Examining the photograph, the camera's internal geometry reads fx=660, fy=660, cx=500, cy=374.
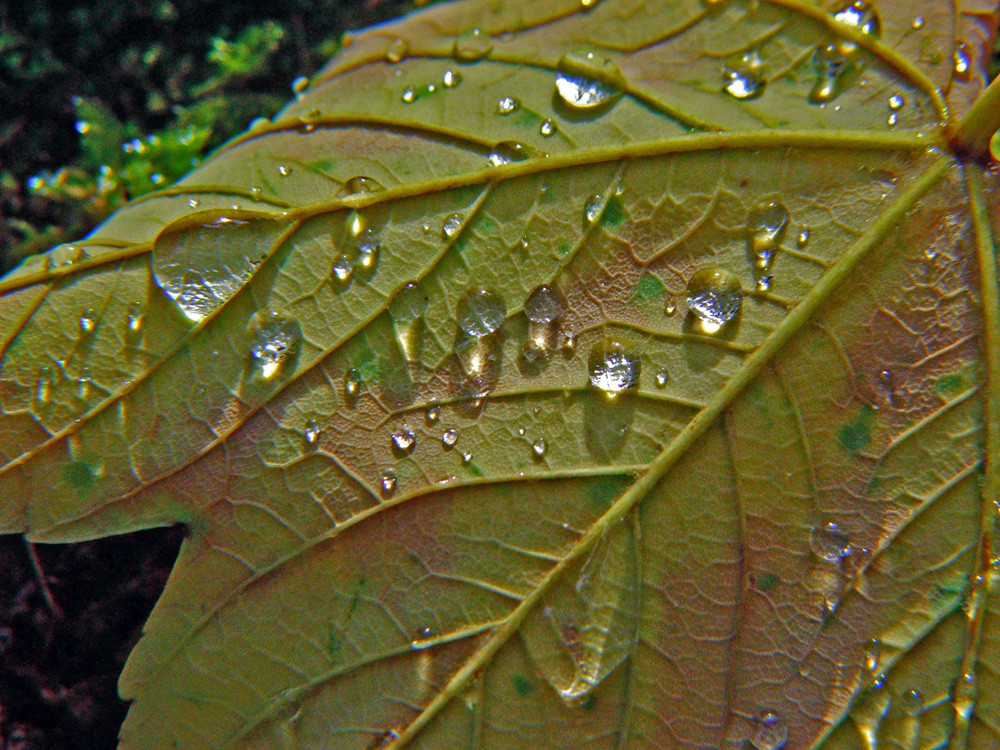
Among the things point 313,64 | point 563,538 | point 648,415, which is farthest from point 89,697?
point 313,64

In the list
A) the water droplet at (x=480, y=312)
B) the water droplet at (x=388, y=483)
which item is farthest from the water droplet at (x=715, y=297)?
the water droplet at (x=388, y=483)

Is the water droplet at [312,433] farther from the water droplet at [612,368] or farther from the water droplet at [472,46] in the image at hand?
the water droplet at [472,46]

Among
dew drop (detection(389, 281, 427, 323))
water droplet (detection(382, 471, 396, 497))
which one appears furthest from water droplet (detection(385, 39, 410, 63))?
water droplet (detection(382, 471, 396, 497))

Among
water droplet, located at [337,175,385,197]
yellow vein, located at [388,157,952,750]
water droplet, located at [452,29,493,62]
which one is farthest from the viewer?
water droplet, located at [452,29,493,62]

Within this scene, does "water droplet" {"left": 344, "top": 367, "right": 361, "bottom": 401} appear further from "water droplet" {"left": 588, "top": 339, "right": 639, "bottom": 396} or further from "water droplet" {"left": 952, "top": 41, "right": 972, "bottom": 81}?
"water droplet" {"left": 952, "top": 41, "right": 972, "bottom": 81}

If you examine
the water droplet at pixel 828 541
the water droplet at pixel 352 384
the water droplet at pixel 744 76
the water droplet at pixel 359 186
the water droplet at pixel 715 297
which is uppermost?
the water droplet at pixel 744 76

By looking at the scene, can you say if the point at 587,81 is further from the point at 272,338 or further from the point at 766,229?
the point at 272,338

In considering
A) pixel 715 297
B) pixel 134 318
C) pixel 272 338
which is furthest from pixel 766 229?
pixel 134 318
